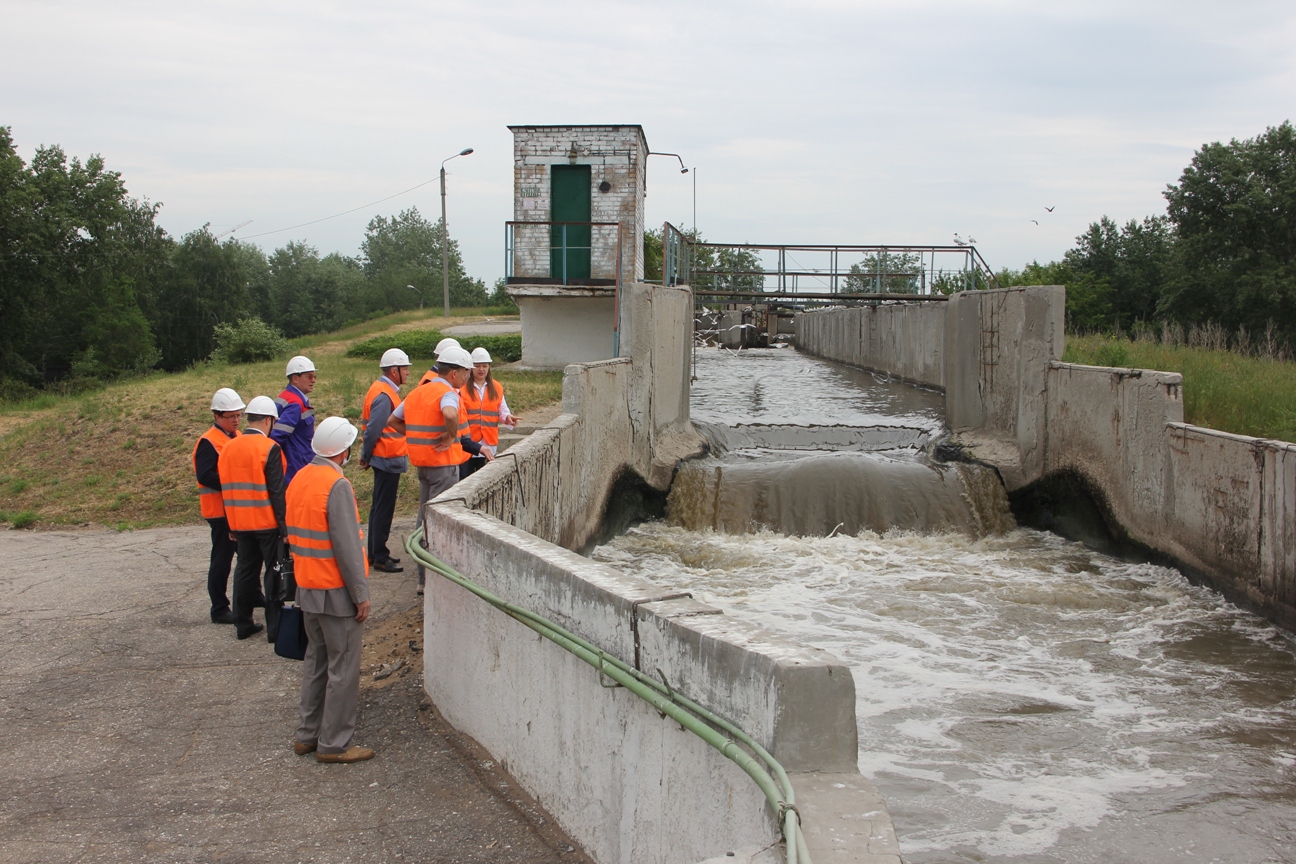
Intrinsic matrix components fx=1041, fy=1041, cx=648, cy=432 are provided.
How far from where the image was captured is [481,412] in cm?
978

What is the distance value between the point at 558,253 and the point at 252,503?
17.8m

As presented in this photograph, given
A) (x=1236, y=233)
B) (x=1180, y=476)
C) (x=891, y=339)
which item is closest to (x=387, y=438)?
(x=1180, y=476)

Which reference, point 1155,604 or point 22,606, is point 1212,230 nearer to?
point 1155,604

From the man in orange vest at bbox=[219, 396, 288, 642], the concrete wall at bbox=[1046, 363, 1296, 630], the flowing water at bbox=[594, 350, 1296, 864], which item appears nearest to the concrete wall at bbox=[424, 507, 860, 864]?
the flowing water at bbox=[594, 350, 1296, 864]

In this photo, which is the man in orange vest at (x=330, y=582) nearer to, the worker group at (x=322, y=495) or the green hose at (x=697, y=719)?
the worker group at (x=322, y=495)

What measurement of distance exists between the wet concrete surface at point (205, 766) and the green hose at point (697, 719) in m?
0.88

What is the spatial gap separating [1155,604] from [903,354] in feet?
51.1

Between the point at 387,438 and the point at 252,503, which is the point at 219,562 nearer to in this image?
the point at 252,503

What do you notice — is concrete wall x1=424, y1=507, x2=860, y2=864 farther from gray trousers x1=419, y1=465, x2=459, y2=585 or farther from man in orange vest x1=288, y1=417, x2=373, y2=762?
gray trousers x1=419, y1=465, x2=459, y2=585

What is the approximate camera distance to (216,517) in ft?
26.5

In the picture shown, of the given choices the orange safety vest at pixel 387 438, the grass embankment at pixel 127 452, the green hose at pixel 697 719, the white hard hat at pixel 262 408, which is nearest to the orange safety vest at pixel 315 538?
the green hose at pixel 697 719

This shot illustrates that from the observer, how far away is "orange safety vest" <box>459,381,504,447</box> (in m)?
9.42

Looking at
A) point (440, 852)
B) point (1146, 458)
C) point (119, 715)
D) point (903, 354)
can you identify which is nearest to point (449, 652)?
point (440, 852)

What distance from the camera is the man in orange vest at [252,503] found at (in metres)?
7.49
